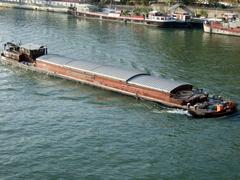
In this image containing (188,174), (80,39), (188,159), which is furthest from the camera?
(80,39)

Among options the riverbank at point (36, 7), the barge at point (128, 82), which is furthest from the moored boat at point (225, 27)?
the riverbank at point (36, 7)

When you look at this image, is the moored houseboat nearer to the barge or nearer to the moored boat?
the moored boat

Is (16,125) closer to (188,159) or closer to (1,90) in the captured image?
(1,90)

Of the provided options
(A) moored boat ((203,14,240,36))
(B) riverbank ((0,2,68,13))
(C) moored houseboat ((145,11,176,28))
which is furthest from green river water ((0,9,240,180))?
(B) riverbank ((0,2,68,13))

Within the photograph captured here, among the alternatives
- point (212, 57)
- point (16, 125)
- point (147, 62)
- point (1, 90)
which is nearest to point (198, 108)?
point (16, 125)

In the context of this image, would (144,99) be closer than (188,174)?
No

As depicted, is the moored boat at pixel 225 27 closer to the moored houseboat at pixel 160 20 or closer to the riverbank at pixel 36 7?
the moored houseboat at pixel 160 20

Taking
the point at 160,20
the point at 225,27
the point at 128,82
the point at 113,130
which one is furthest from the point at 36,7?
the point at 113,130

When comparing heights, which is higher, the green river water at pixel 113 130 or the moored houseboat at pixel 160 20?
the moored houseboat at pixel 160 20
